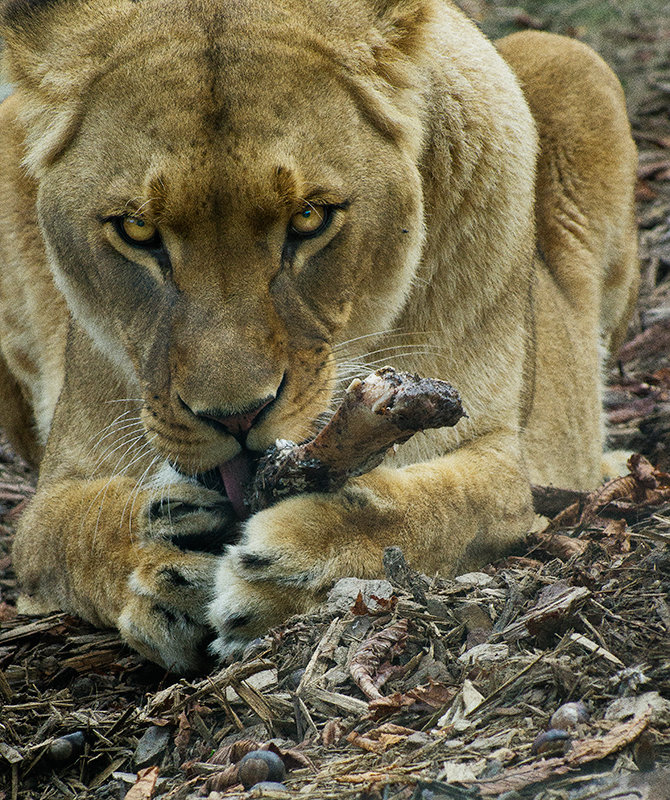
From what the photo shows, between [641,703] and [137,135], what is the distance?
2.02 metres

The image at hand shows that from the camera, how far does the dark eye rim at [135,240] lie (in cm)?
310

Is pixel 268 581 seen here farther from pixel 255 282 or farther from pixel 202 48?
pixel 202 48

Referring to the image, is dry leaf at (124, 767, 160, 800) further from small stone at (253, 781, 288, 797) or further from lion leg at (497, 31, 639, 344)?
lion leg at (497, 31, 639, 344)

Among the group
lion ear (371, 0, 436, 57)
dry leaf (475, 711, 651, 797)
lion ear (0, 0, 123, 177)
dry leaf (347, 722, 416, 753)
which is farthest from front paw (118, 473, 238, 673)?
lion ear (371, 0, 436, 57)

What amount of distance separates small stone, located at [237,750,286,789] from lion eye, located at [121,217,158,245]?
1.48 m

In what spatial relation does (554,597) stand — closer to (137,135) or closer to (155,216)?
(155,216)

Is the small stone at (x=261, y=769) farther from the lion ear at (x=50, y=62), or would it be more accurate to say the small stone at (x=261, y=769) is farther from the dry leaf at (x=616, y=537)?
the lion ear at (x=50, y=62)

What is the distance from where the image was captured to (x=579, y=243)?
17.1ft

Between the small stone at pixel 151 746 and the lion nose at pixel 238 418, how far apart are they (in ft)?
2.62

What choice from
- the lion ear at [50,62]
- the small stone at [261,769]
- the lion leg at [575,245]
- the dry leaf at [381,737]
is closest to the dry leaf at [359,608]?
the dry leaf at [381,737]

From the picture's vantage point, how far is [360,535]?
3115 mm

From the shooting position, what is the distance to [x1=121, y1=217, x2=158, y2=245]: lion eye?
3.06 m

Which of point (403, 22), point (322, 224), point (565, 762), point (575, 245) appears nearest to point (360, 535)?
point (322, 224)

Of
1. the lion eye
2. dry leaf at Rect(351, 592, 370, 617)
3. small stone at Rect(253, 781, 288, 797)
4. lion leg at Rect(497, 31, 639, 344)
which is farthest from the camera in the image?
lion leg at Rect(497, 31, 639, 344)
